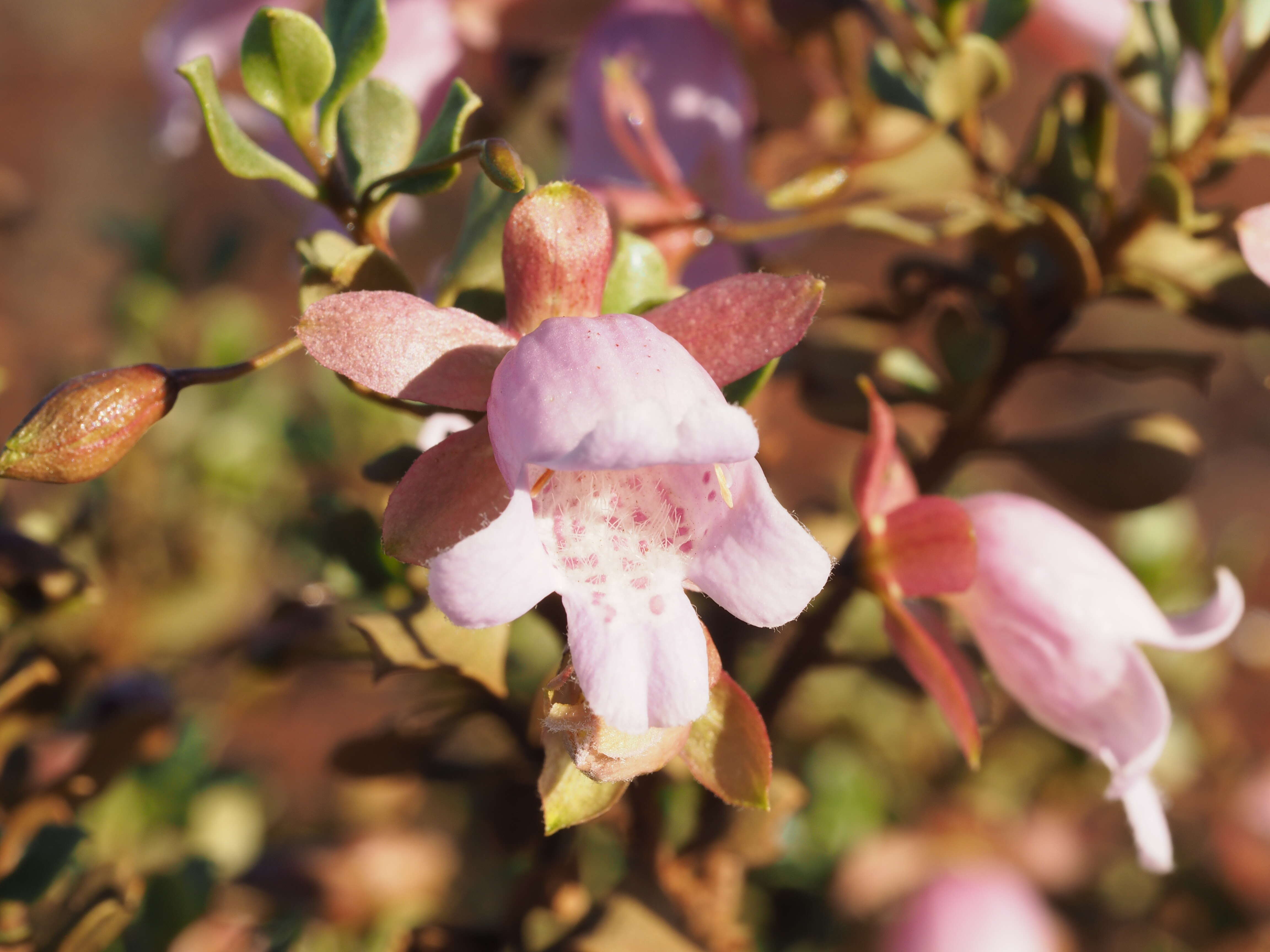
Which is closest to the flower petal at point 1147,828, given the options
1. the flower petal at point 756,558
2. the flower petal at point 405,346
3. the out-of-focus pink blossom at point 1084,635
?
the out-of-focus pink blossom at point 1084,635

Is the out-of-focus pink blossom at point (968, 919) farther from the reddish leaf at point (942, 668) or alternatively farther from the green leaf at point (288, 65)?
the green leaf at point (288, 65)

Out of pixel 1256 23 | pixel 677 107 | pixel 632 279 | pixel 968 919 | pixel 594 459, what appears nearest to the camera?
pixel 594 459

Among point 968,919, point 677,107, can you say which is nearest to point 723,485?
point 677,107

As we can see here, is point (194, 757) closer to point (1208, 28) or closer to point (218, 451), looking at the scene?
point (218, 451)

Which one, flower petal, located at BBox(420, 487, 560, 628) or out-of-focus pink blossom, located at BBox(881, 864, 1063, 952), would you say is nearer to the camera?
flower petal, located at BBox(420, 487, 560, 628)

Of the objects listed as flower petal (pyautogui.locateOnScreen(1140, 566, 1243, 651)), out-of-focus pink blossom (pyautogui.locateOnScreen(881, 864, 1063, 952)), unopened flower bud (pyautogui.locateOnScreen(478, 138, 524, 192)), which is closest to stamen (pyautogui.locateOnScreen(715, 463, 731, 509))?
unopened flower bud (pyautogui.locateOnScreen(478, 138, 524, 192))

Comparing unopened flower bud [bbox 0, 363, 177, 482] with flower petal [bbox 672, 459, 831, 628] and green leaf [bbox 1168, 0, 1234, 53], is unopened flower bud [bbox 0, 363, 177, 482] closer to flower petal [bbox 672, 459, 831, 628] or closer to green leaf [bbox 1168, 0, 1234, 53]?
flower petal [bbox 672, 459, 831, 628]

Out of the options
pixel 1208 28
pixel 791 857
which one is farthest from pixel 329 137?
pixel 791 857

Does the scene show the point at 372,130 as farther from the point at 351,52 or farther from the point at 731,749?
the point at 731,749
